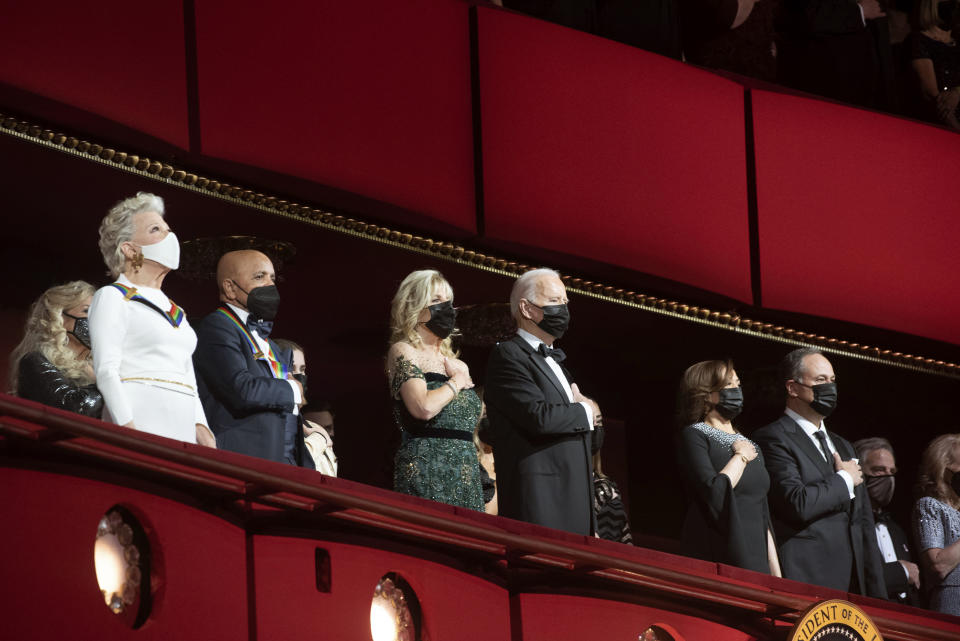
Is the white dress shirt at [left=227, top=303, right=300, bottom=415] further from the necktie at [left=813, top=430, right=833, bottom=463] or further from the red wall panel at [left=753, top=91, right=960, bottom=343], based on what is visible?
the red wall panel at [left=753, top=91, right=960, bottom=343]

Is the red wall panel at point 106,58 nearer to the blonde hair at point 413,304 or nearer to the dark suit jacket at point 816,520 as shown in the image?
the blonde hair at point 413,304

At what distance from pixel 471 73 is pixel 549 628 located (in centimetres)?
295

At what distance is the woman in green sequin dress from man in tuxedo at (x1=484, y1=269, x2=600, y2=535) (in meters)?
A: 0.09

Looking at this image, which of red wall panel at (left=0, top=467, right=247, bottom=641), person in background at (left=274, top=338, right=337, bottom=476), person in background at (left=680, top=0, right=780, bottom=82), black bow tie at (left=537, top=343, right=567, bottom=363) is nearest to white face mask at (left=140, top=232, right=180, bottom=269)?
person in background at (left=274, top=338, right=337, bottom=476)

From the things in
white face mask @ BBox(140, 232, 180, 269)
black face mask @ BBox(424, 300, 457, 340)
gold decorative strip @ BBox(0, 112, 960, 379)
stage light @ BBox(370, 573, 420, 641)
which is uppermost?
gold decorative strip @ BBox(0, 112, 960, 379)

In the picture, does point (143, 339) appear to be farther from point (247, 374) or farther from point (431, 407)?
point (431, 407)

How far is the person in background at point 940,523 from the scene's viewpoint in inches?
237

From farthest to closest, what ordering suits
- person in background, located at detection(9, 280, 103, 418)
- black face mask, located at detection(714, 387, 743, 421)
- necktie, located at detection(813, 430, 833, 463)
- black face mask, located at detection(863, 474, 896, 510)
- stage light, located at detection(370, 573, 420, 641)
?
black face mask, located at detection(863, 474, 896, 510), necktie, located at detection(813, 430, 833, 463), black face mask, located at detection(714, 387, 743, 421), person in background, located at detection(9, 280, 103, 418), stage light, located at detection(370, 573, 420, 641)

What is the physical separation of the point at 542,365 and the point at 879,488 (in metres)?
2.19

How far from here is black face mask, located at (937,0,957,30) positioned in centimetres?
805

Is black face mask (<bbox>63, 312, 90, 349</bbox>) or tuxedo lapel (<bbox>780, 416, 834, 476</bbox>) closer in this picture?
black face mask (<bbox>63, 312, 90, 349</bbox>)

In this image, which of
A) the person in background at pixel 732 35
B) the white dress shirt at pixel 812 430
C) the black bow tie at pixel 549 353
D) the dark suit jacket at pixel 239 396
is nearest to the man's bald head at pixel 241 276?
the dark suit jacket at pixel 239 396

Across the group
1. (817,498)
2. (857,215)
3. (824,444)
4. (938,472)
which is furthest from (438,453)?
(857,215)

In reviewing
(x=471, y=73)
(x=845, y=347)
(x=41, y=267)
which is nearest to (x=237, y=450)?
(x=41, y=267)
